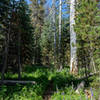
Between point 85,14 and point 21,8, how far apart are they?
18.8 feet

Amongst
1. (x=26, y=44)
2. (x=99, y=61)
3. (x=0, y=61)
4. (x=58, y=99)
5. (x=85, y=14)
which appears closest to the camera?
(x=99, y=61)

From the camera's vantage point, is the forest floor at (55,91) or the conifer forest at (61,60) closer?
the forest floor at (55,91)

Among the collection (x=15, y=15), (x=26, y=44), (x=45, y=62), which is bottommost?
(x=45, y=62)

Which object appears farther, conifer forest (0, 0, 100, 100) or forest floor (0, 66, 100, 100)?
conifer forest (0, 0, 100, 100)

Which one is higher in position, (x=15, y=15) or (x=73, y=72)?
(x=15, y=15)

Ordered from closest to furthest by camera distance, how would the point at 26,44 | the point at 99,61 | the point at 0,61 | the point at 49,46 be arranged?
the point at 99,61 < the point at 0,61 < the point at 26,44 < the point at 49,46

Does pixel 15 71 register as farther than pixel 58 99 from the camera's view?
Yes

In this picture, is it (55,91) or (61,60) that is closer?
(55,91)

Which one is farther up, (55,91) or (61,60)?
(61,60)

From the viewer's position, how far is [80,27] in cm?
530

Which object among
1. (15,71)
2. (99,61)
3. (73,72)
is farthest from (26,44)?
(99,61)

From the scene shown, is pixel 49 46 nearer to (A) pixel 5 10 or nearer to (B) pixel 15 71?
(B) pixel 15 71

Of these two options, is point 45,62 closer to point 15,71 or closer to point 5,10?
point 15,71

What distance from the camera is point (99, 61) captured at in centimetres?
385
